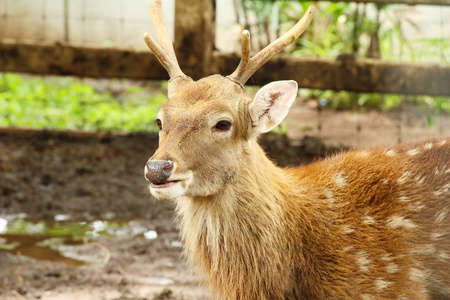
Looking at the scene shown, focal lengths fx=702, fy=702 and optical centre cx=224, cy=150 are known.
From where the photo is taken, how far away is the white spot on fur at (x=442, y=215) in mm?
3680

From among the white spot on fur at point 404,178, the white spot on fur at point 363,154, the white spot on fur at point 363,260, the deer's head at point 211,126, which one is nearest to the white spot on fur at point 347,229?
the white spot on fur at point 363,260

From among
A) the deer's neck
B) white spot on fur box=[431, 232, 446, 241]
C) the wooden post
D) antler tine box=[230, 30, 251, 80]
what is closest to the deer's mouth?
the deer's neck

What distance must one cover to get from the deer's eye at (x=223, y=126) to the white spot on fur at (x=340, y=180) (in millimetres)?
743

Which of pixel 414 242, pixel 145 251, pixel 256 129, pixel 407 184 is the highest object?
pixel 256 129

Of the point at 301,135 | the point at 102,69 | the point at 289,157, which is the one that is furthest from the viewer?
the point at 301,135

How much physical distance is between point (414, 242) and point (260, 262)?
2.66ft

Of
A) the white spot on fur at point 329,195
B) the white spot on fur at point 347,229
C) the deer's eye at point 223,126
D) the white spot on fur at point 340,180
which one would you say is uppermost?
the deer's eye at point 223,126

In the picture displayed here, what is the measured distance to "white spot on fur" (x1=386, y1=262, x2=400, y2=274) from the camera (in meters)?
3.63

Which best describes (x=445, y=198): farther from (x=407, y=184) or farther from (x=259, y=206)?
(x=259, y=206)

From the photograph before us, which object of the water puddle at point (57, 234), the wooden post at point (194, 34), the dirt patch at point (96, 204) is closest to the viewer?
the dirt patch at point (96, 204)

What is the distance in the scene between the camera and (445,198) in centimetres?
371

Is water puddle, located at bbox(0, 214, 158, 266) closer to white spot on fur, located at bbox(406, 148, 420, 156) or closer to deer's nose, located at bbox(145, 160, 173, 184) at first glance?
deer's nose, located at bbox(145, 160, 173, 184)

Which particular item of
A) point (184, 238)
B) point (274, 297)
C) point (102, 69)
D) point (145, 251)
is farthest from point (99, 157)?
point (274, 297)

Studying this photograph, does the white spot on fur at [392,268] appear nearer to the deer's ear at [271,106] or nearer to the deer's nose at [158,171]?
the deer's ear at [271,106]
